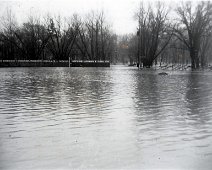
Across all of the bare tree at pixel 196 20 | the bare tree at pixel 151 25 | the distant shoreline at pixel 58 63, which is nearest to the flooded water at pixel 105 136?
the bare tree at pixel 196 20

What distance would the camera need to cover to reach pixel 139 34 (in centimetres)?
5319

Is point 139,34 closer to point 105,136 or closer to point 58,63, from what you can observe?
point 58,63

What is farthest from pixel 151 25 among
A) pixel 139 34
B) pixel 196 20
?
pixel 196 20

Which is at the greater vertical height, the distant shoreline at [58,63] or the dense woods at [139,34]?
the dense woods at [139,34]

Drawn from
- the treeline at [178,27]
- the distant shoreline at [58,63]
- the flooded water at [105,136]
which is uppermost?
the treeline at [178,27]

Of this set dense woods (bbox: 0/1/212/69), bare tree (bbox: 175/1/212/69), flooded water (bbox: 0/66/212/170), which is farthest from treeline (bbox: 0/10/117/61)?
flooded water (bbox: 0/66/212/170)

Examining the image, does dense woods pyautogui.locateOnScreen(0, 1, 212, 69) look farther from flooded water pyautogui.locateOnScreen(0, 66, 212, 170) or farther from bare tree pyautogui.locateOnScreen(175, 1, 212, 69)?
flooded water pyautogui.locateOnScreen(0, 66, 212, 170)

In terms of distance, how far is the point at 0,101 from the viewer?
1172 centimetres

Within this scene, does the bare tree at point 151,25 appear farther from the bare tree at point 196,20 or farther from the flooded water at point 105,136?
the flooded water at point 105,136

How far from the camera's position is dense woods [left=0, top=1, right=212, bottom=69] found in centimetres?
4744

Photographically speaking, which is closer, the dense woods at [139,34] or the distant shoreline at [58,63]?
the dense woods at [139,34]

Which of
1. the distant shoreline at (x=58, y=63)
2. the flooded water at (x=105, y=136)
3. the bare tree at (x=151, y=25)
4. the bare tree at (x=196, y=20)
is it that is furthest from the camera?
the distant shoreline at (x=58, y=63)

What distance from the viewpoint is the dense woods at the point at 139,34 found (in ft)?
156

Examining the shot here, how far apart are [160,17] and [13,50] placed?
32851mm
